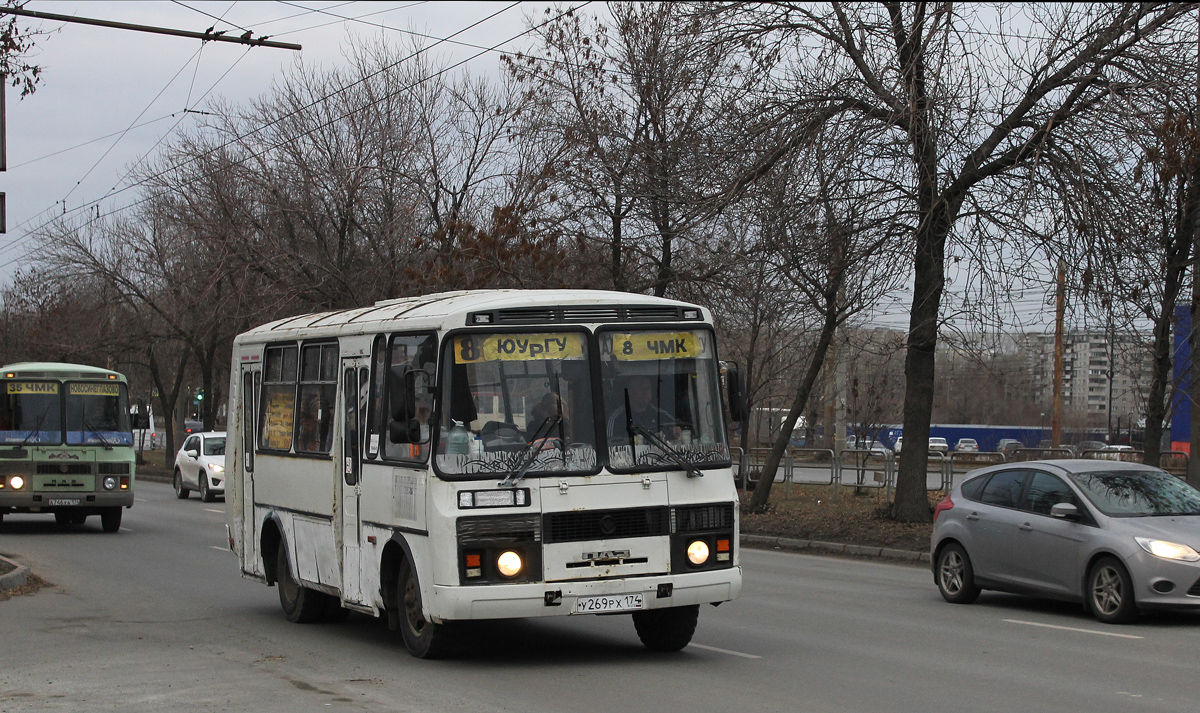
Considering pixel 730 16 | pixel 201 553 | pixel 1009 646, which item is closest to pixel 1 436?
pixel 201 553

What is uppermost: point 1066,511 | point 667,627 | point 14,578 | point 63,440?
point 63,440

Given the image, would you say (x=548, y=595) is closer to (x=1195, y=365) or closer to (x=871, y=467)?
(x=1195, y=365)

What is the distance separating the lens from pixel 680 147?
21281 mm

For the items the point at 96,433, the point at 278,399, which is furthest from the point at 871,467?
the point at 278,399

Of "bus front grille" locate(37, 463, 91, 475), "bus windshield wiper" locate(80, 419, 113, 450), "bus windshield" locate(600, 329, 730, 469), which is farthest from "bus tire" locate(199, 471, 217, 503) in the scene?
"bus windshield" locate(600, 329, 730, 469)

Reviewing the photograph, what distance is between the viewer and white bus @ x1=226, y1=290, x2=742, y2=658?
9.20 meters

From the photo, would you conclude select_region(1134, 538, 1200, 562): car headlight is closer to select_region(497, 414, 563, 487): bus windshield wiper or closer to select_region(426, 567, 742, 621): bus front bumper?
select_region(426, 567, 742, 621): bus front bumper

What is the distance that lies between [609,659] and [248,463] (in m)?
5.08

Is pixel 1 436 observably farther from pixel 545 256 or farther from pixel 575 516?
pixel 575 516

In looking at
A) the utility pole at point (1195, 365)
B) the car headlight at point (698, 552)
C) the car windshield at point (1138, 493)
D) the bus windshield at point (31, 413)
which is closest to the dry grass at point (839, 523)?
the utility pole at point (1195, 365)

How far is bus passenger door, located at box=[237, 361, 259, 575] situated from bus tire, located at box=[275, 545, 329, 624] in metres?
0.49

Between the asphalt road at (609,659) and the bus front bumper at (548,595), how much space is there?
467 mm

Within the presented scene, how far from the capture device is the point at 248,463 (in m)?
13.4

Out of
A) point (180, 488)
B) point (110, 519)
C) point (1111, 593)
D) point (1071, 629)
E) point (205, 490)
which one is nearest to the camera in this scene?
point (1071, 629)
